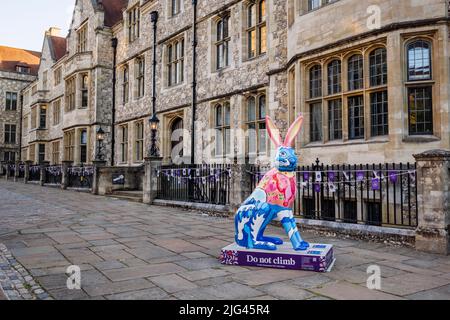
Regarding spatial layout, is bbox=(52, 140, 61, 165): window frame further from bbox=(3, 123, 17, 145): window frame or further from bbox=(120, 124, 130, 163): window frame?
bbox=(3, 123, 17, 145): window frame

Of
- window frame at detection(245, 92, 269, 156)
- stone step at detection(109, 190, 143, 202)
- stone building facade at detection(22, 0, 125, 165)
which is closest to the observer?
window frame at detection(245, 92, 269, 156)

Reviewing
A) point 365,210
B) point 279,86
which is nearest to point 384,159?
point 365,210

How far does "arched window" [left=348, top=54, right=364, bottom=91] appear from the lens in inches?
348

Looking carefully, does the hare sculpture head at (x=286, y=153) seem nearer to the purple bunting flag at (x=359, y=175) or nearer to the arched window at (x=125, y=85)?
the purple bunting flag at (x=359, y=175)

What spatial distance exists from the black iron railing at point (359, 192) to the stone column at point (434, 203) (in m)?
1.08

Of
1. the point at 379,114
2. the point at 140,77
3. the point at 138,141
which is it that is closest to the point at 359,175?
the point at 379,114

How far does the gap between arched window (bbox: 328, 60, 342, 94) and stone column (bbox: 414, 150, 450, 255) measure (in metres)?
3.77

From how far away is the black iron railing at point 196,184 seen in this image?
11.1 meters

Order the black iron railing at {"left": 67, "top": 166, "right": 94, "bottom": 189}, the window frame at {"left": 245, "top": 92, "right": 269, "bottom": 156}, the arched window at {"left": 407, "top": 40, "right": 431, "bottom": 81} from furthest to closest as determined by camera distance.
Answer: the black iron railing at {"left": 67, "top": 166, "right": 94, "bottom": 189} < the window frame at {"left": 245, "top": 92, "right": 269, "bottom": 156} < the arched window at {"left": 407, "top": 40, "right": 431, "bottom": 81}

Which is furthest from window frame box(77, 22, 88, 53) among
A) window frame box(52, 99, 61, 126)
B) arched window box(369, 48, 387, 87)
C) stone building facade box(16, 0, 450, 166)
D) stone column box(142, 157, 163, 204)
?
arched window box(369, 48, 387, 87)

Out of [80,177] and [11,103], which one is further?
[11,103]

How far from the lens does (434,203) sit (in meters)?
5.86

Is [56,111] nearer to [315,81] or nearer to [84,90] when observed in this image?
[84,90]

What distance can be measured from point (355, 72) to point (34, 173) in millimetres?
25508
